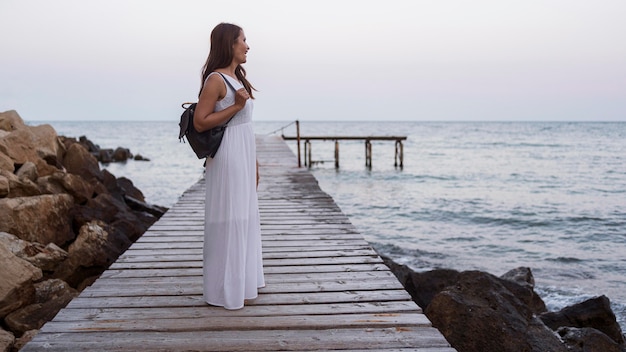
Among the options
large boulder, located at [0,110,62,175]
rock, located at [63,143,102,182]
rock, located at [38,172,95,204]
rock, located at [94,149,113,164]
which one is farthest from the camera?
rock, located at [94,149,113,164]

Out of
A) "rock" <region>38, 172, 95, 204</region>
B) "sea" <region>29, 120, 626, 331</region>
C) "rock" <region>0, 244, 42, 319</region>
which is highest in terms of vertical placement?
"rock" <region>38, 172, 95, 204</region>

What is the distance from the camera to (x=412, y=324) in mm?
3301

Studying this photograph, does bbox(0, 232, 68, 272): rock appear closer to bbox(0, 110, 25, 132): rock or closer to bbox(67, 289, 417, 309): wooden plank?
bbox(67, 289, 417, 309): wooden plank

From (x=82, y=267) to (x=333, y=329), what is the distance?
403 cm

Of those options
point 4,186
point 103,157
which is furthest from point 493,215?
point 103,157

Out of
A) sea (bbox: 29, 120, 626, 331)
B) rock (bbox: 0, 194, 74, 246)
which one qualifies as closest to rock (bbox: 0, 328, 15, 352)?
rock (bbox: 0, 194, 74, 246)

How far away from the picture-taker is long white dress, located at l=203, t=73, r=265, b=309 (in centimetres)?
350

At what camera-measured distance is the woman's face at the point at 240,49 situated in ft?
11.2

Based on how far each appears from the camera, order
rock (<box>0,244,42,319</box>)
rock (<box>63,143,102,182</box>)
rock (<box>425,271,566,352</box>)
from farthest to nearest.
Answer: rock (<box>63,143,102,182</box>)
rock (<box>0,244,42,319</box>)
rock (<box>425,271,566,352</box>)

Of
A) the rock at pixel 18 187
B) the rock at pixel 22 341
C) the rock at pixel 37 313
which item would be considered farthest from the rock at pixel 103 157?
the rock at pixel 22 341

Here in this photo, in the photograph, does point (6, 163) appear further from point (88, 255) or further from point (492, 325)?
point (492, 325)

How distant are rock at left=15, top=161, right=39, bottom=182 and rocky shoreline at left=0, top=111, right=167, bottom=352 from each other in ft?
0.04

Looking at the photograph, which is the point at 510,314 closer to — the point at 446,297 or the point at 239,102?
the point at 446,297

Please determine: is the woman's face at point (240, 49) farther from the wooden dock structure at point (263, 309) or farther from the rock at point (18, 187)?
the rock at point (18, 187)
